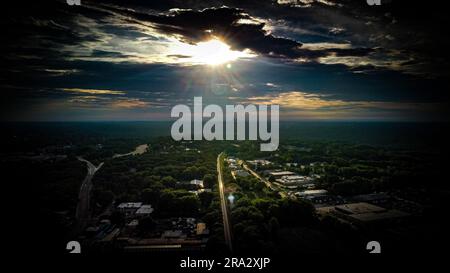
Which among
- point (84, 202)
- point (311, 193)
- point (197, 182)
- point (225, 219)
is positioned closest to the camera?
point (225, 219)

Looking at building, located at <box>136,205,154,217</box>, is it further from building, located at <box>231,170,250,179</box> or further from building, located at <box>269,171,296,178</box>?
building, located at <box>269,171,296,178</box>

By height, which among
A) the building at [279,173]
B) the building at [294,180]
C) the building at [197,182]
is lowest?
the building at [294,180]

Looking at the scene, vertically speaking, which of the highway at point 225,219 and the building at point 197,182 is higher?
the building at point 197,182

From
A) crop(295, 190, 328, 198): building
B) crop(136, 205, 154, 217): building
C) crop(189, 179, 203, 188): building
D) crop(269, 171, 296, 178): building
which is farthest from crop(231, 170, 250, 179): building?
crop(136, 205, 154, 217): building

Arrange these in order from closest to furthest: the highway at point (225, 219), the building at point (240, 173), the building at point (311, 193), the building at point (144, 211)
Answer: the highway at point (225, 219) → the building at point (144, 211) → the building at point (311, 193) → the building at point (240, 173)

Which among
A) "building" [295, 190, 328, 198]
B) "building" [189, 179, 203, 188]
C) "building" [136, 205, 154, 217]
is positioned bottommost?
"building" [295, 190, 328, 198]

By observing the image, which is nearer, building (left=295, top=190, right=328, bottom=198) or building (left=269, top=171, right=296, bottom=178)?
building (left=295, top=190, right=328, bottom=198)

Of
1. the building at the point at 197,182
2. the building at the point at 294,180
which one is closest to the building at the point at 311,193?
the building at the point at 294,180

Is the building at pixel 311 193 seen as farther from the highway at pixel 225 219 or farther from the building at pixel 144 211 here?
the building at pixel 144 211

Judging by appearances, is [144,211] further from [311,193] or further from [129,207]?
[311,193]

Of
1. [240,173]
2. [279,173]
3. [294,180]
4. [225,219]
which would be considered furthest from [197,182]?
[279,173]

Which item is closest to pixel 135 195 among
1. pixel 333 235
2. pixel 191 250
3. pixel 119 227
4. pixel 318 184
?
pixel 119 227
